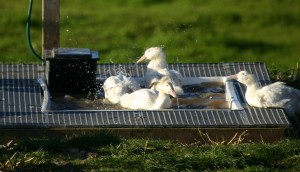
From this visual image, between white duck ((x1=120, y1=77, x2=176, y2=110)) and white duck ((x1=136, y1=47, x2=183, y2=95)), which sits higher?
white duck ((x1=136, y1=47, x2=183, y2=95))

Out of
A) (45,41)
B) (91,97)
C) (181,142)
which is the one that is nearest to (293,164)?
(181,142)

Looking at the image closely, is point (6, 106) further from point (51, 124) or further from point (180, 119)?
point (180, 119)

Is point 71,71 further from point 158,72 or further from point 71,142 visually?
point 71,142

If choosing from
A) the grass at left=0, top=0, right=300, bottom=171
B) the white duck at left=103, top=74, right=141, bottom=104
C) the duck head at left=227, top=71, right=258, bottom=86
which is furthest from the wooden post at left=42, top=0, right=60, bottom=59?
the grass at left=0, top=0, right=300, bottom=171

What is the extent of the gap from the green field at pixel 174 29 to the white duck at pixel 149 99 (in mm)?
4111

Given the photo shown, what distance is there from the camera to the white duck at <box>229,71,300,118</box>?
38.5 feet

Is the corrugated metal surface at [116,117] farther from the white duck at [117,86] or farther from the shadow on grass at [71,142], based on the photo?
the white duck at [117,86]

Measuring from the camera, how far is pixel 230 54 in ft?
57.0

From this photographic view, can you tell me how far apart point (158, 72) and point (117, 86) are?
2.29ft

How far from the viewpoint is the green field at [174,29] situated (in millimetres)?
17156

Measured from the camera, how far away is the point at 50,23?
13367mm

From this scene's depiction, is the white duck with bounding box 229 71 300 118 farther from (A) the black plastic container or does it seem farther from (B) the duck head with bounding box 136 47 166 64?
(A) the black plastic container

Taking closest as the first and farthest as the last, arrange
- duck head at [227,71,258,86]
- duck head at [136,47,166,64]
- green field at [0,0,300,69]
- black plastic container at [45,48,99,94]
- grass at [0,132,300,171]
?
grass at [0,132,300,171] → duck head at [227,71,258,86] → black plastic container at [45,48,99,94] → duck head at [136,47,166,64] → green field at [0,0,300,69]

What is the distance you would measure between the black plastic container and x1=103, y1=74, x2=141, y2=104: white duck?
193mm
